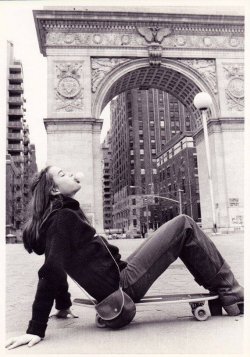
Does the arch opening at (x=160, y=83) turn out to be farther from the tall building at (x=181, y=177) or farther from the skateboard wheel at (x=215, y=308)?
the tall building at (x=181, y=177)

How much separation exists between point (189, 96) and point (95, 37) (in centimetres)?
776

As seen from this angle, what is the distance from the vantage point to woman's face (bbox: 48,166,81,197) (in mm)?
2988

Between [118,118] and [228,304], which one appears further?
[118,118]

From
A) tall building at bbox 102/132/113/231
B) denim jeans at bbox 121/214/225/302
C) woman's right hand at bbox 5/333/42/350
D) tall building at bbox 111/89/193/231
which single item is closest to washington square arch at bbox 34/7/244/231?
denim jeans at bbox 121/214/225/302

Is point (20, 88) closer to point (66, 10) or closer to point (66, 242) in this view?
point (66, 10)

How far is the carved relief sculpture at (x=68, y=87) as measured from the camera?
2448 centimetres

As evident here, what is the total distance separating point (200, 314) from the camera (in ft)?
10.2

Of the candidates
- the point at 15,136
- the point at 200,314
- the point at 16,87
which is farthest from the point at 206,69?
the point at 16,87

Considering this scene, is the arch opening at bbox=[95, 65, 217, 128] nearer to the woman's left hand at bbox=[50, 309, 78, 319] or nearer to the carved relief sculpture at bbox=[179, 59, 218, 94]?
the carved relief sculpture at bbox=[179, 59, 218, 94]

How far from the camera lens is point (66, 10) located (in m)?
24.8

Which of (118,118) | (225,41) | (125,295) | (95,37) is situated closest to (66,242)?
(125,295)

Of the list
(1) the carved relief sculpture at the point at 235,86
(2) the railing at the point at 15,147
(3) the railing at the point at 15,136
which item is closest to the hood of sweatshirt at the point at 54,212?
(1) the carved relief sculpture at the point at 235,86

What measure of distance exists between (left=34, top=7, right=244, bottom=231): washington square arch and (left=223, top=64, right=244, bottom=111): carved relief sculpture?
66 mm

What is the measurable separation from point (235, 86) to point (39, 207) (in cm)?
2535
